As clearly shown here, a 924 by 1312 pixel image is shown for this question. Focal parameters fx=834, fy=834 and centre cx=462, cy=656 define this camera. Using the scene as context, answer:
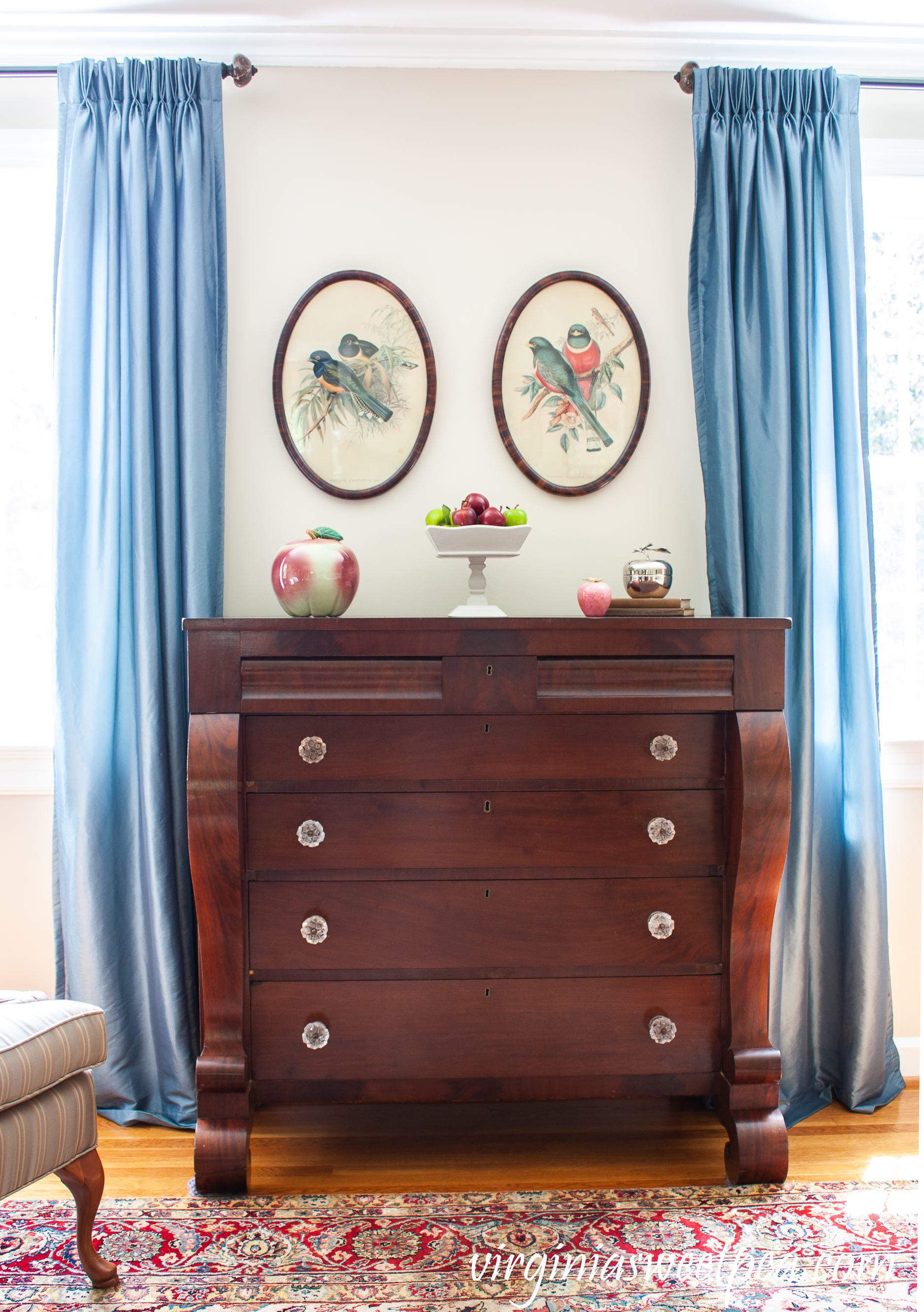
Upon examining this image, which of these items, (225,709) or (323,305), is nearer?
(225,709)

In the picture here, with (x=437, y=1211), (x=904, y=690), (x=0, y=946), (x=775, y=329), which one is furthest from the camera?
(x=904, y=690)

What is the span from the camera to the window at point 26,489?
2527 millimetres

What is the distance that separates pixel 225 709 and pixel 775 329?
5.73 ft

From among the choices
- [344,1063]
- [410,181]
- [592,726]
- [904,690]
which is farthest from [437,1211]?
[410,181]

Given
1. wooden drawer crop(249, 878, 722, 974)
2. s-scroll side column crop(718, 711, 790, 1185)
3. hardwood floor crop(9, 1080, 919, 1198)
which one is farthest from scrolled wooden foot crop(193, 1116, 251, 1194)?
s-scroll side column crop(718, 711, 790, 1185)

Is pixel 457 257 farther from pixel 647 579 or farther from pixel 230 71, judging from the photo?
pixel 647 579

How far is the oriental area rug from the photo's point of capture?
152 centimetres

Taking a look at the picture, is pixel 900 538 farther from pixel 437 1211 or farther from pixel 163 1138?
pixel 163 1138

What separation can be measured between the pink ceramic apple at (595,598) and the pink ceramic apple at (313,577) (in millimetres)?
556

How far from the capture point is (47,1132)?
143 centimetres

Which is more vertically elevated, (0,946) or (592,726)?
(592,726)

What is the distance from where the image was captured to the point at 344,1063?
178 centimetres

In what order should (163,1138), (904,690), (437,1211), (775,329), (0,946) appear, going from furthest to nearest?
(904,690), (0,946), (775,329), (163,1138), (437,1211)

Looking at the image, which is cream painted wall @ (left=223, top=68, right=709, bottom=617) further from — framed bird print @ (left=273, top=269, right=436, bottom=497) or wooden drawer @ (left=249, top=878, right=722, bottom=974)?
wooden drawer @ (left=249, top=878, right=722, bottom=974)
